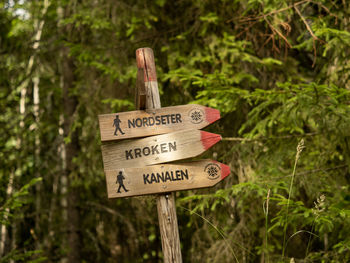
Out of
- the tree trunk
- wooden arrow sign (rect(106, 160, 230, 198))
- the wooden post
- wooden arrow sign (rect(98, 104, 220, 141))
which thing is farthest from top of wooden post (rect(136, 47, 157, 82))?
the tree trunk

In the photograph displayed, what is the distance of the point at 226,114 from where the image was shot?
16.7ft

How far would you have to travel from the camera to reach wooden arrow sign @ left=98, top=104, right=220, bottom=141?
2549mm

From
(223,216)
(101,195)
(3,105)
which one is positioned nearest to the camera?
(223,216)

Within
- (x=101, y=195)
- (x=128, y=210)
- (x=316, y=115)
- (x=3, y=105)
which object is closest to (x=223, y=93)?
(x=316, y=115)

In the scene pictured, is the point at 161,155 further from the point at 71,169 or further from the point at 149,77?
the point at 71,169

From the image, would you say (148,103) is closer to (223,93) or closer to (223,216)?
(223,93)

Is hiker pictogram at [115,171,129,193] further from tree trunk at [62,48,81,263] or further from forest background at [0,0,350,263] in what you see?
tree trunk at [62,48,81,263]

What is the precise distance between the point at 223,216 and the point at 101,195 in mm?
3566

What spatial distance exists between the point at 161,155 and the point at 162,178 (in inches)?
5.9

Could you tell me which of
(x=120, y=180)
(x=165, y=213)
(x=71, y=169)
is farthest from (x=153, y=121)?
(x=71, y=169)

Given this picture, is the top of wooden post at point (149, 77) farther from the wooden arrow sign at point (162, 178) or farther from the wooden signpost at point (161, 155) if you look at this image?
the wooden arrow sign at point (162, 178)

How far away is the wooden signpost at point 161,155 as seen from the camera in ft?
8.18

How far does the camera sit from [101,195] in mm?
7820

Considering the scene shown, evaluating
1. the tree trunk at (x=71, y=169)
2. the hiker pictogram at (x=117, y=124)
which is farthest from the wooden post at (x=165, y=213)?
the tree trunk at (x=71, y=169)
